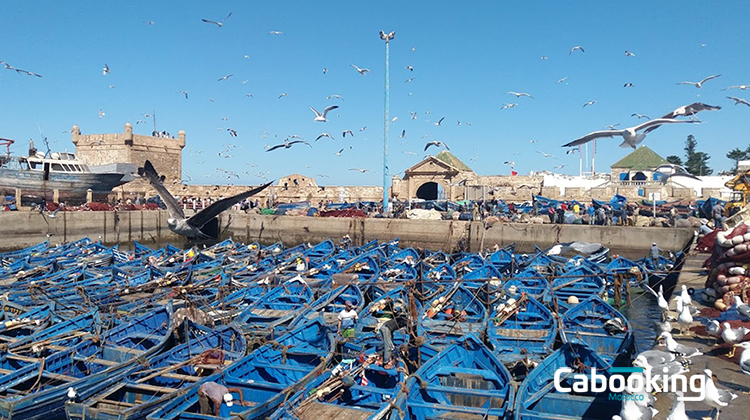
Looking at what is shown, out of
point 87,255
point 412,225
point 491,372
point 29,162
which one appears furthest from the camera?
point 29,162

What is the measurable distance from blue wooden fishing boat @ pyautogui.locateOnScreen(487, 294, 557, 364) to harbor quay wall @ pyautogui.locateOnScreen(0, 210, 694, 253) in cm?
1682

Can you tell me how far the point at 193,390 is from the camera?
870 centimetres

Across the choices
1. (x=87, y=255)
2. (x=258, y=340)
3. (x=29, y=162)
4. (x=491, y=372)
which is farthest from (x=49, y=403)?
(x=29, y=162)

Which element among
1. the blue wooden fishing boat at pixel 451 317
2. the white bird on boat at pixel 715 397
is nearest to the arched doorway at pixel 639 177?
the blue wooden fishing boat at pixel 451 317

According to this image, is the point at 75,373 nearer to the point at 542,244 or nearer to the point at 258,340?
the point at 258,340

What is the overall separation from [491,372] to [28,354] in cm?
977

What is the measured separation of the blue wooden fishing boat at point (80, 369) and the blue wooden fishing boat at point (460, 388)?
227 inches

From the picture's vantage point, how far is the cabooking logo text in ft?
21.3

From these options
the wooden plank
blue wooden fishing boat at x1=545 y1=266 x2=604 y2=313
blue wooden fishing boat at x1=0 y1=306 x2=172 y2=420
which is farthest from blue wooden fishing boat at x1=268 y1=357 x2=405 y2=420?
blue wooden fishing boat at x1=545 y1=266 x2=604 y2=313

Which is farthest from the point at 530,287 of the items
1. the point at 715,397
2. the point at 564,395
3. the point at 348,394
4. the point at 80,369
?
the point at 80,369

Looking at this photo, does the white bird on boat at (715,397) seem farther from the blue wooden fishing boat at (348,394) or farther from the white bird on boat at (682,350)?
the blue wooden fishing boat at (348,394)

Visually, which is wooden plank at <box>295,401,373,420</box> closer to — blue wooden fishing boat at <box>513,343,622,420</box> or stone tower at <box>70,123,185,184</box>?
blue wooden fishing boat at <box>513,343,622,420</box>

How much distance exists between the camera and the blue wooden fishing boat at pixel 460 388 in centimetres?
824

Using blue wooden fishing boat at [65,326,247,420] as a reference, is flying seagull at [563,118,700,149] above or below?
above
